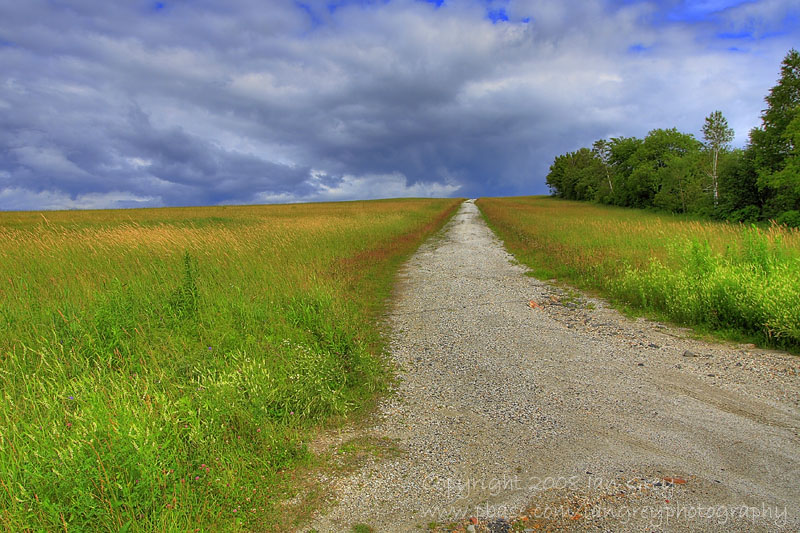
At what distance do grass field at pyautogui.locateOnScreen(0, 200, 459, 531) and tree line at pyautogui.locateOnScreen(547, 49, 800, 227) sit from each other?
98.4 feet

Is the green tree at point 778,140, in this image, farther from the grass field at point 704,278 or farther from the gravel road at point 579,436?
the gravel road at point 579,436

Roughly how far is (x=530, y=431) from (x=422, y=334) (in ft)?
10.3

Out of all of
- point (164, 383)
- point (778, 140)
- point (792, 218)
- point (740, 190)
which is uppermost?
point (778, 140)

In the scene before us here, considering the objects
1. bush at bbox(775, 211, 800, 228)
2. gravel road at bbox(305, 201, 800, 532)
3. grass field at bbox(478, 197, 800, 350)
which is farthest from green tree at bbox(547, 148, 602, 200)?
gravel road at bbox(305, 201, 800, 532)

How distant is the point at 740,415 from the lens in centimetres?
382

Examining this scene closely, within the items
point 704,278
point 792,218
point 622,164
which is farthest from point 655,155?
point 704,278

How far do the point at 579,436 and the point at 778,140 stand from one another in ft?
111

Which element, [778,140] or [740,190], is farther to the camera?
[740,190]

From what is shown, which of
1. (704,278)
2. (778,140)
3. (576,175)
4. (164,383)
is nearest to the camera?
(164,383)

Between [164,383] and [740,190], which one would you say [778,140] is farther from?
[164,383]

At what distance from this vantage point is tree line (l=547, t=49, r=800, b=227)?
987 inches

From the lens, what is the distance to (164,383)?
4.07 meters

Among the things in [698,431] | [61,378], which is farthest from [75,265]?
[698,431]

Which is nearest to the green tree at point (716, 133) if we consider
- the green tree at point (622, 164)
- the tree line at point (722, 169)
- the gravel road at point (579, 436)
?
the tree line at point (722, 169)
